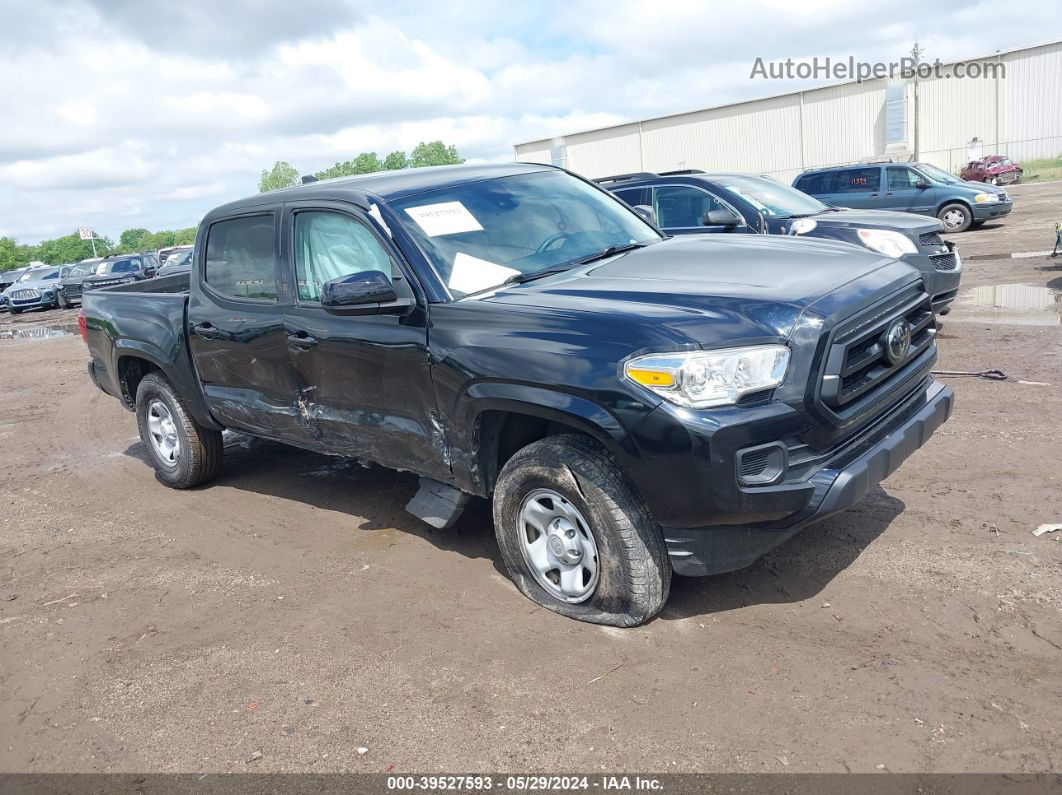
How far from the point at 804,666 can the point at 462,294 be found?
2.19 metres

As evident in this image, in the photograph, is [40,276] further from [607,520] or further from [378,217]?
[607,520]

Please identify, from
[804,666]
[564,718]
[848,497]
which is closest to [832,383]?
[848,497]

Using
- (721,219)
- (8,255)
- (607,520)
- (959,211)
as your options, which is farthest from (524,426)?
(8,255)

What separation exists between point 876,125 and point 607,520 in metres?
52.1

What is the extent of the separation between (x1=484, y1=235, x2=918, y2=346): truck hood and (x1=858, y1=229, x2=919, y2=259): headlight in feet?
14.3

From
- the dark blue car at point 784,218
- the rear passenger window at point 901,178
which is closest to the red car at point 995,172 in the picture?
the rear passenger window at point 901,178

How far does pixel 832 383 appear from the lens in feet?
11.0

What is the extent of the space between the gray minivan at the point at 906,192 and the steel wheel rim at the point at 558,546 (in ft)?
54.4

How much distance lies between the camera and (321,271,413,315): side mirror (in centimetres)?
408

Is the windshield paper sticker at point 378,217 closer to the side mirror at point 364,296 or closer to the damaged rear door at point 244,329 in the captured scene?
the side mirror at point 364,296

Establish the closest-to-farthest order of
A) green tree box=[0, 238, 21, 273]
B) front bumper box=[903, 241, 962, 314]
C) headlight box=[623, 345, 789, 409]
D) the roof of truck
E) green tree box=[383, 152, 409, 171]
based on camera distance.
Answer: headlight box=[623, 345, 789, 409] → the roof of truck → front bumper box=[903, 241, 962, 314] → green tree box=[0, 238, 21, 273] → green tree box=[383, 152, 409, 171]

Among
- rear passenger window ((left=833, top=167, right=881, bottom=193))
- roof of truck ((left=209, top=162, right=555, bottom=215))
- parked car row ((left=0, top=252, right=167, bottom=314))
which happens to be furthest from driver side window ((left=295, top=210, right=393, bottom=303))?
parked car row ((left=0, top=252, right=167, bottom=314))

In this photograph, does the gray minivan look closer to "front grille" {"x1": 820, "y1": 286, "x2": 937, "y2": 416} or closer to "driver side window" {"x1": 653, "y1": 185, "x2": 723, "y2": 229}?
"driver side window" {"x1": 653, "y1": 185, "x2": 723, "y2": 229}

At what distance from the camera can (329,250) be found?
481cm
